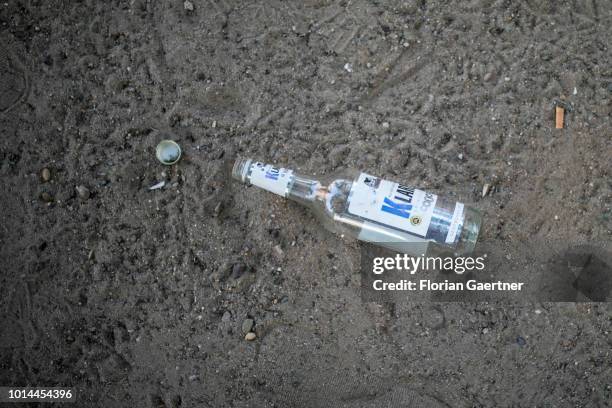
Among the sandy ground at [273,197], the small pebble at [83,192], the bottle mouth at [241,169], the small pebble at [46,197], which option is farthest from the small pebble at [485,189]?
the small pebble at [46,197]

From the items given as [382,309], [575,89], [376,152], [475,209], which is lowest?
[382,309]

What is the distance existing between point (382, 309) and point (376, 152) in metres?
0.70

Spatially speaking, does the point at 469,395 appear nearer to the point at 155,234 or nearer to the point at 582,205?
the point at 582,205

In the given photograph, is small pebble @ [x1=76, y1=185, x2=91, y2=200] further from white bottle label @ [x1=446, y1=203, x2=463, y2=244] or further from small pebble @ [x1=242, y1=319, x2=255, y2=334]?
white bottle label @ [x1=446, y1=203, x2=463, y2=244]

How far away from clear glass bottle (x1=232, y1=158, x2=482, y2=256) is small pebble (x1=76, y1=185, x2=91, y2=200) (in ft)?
2.34

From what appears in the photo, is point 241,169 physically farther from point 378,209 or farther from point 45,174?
point 45,174

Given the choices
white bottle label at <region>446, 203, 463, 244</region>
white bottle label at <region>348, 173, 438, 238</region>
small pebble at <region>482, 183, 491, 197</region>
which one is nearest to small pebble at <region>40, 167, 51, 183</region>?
white bottle label at <region>348, 173, 438, 238</region>

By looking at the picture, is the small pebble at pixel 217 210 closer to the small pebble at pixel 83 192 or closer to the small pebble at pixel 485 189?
the small pebble at pixel 83 192

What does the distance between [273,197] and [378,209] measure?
0.52 meters

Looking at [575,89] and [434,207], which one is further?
[575,89]

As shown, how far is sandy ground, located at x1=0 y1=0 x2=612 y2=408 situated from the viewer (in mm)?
2514

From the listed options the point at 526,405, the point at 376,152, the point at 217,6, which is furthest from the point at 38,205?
the point at 526,405

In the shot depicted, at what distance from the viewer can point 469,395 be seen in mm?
2494

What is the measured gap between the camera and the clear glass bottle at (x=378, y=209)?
228cm
